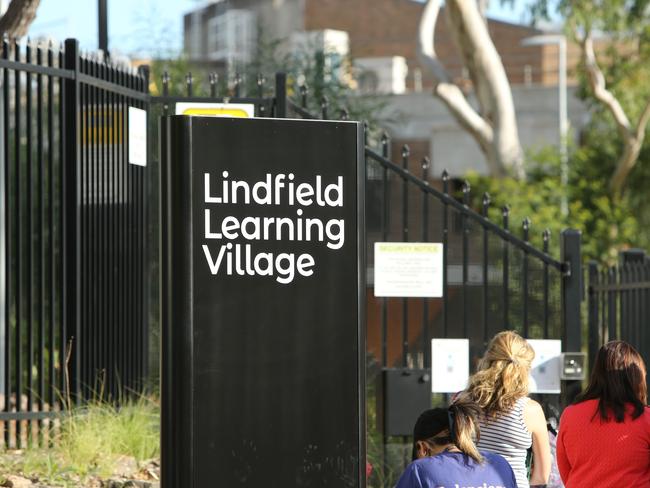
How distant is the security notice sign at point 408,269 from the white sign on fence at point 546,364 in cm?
77

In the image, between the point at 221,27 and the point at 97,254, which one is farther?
the point at 221,27

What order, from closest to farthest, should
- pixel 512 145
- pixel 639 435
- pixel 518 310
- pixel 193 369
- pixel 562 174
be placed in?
1. pixel 193 369
2. pixel 639 435
3. pixel 518 310
4. pixel 512 145
5. pixel 562 174

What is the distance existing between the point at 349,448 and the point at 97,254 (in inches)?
172

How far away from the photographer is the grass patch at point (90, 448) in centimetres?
717

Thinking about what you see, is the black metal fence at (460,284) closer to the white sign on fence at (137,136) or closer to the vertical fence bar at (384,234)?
the vertical fence bar at (384,234)

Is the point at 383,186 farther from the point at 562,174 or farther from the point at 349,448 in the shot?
the point at 562,174

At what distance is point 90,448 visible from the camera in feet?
24.1

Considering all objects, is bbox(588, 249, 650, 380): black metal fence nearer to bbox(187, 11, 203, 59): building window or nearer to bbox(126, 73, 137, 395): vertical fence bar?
bbox(126, 73, 137, 395): vertical fence bar

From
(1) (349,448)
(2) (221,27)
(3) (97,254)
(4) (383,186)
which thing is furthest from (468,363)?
(2) (221,27)

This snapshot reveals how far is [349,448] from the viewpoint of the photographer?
458 centimetres

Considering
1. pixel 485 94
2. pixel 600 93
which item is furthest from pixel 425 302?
pixel 600 93

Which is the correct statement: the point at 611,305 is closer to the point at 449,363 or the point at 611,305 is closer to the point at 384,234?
the point at 449,363

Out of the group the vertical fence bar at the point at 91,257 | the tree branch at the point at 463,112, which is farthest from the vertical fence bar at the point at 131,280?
the tree branch at the point at 463,112

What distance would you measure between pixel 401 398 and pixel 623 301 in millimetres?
2005
